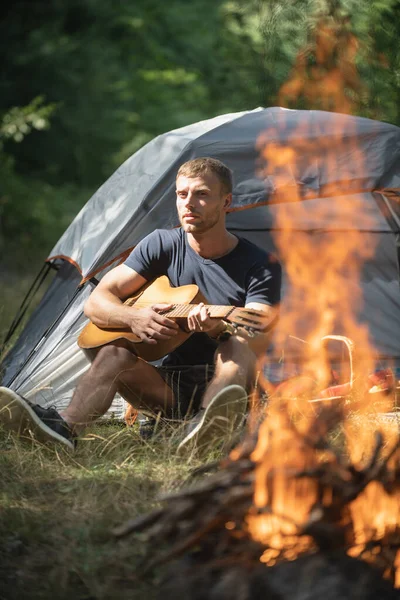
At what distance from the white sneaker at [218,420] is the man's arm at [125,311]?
0.39 m

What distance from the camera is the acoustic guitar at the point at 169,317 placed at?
130 inches

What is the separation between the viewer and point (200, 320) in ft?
10.7

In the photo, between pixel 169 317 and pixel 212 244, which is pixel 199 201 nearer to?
pixel 212 244

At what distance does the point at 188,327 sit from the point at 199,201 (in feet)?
1.94

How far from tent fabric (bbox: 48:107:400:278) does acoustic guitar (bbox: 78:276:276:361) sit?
26.1 inches

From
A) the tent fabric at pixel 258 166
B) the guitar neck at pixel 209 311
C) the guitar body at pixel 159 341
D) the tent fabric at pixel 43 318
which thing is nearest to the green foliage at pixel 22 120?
the tent fabric at pixel 43 318

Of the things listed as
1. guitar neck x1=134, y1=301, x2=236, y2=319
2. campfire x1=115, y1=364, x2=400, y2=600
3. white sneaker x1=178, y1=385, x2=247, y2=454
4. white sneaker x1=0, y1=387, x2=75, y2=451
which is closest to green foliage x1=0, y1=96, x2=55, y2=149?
guitar neck x1=134, y1=301, x2=236, y2=319

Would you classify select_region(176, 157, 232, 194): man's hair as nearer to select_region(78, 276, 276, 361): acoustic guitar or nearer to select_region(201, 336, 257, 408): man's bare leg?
select_region(78, 276, 276, 361): acoustic guitar

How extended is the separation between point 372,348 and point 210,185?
2.36m

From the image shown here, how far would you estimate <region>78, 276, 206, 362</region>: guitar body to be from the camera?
3.53m

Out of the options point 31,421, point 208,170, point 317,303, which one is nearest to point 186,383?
point 31,421

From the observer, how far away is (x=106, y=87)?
17766mm

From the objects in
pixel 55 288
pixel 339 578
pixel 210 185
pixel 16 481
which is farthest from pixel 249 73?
pixel 339 578

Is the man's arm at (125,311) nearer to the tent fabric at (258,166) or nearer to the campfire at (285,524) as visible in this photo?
the tent fabric at (258,166)
